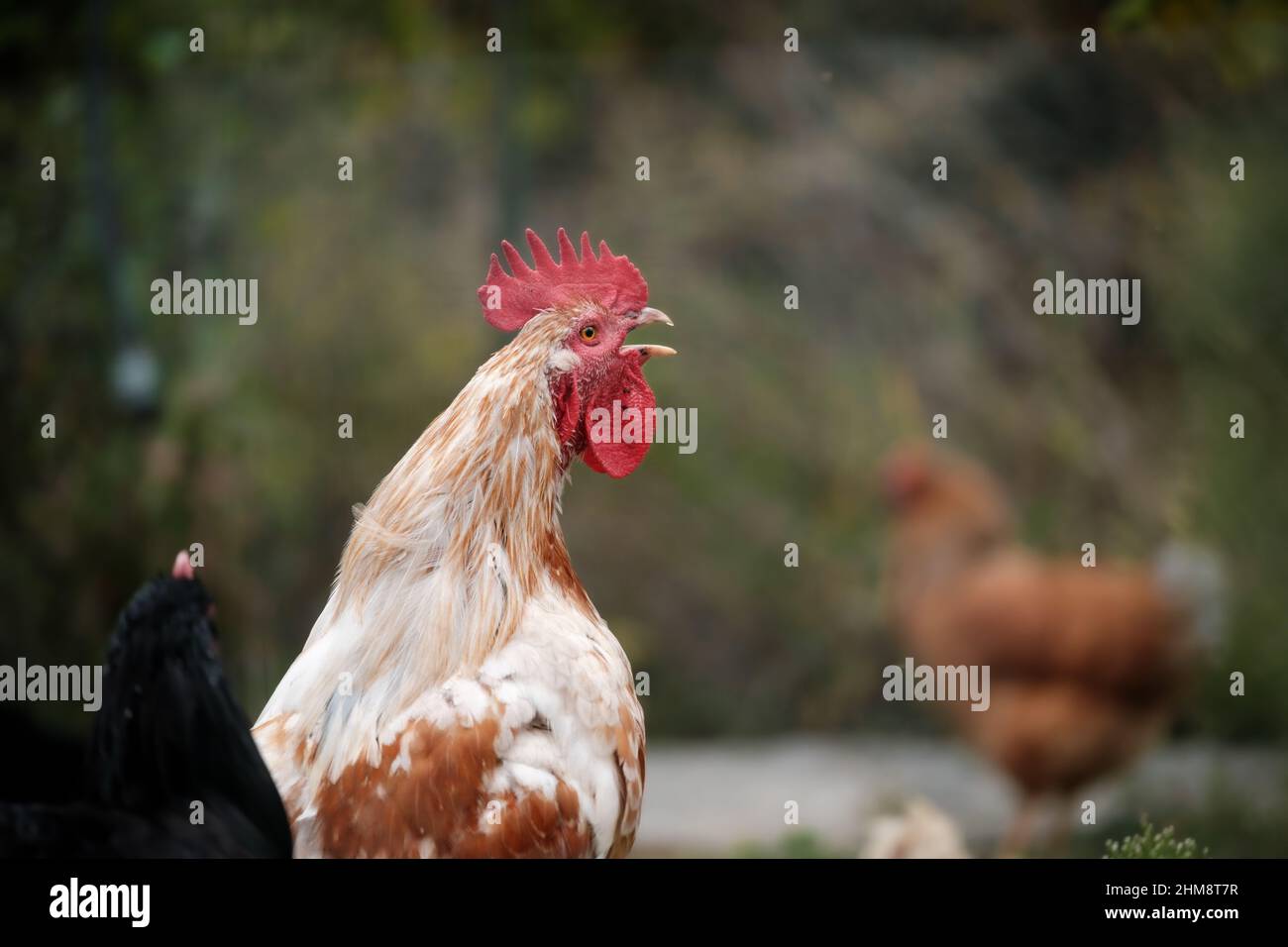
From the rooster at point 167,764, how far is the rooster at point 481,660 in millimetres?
136

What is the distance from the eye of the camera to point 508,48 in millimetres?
5137

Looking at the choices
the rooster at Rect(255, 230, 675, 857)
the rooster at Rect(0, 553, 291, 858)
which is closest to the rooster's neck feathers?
the rooster at Rect(255, 230, 675, 857)

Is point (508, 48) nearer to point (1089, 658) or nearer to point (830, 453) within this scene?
point (830, 453)

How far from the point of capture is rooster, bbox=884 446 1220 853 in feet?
14.3

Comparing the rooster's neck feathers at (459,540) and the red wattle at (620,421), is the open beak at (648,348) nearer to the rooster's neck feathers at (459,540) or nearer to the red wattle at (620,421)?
the red wattle at (620,421)

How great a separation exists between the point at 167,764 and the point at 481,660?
504mm

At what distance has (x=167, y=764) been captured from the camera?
1.84 metres

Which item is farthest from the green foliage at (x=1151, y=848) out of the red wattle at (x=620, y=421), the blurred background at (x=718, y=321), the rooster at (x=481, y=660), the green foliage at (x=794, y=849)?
the blurred background at (x=718, y=321)

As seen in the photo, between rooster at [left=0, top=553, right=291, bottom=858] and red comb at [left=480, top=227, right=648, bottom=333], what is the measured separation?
2.51 ft

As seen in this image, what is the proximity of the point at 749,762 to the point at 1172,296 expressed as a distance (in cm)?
266

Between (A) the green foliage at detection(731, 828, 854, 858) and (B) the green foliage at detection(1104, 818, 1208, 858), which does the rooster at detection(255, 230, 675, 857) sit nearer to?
(B) the green foliage at detection(1104, 818, 1208, 858)

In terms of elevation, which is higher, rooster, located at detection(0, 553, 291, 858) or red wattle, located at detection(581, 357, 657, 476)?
red wattle, located at detection(581, 357, 657, 476)

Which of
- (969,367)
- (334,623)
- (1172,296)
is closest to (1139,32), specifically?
(1172,296)

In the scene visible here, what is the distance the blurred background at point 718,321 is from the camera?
4.66m
